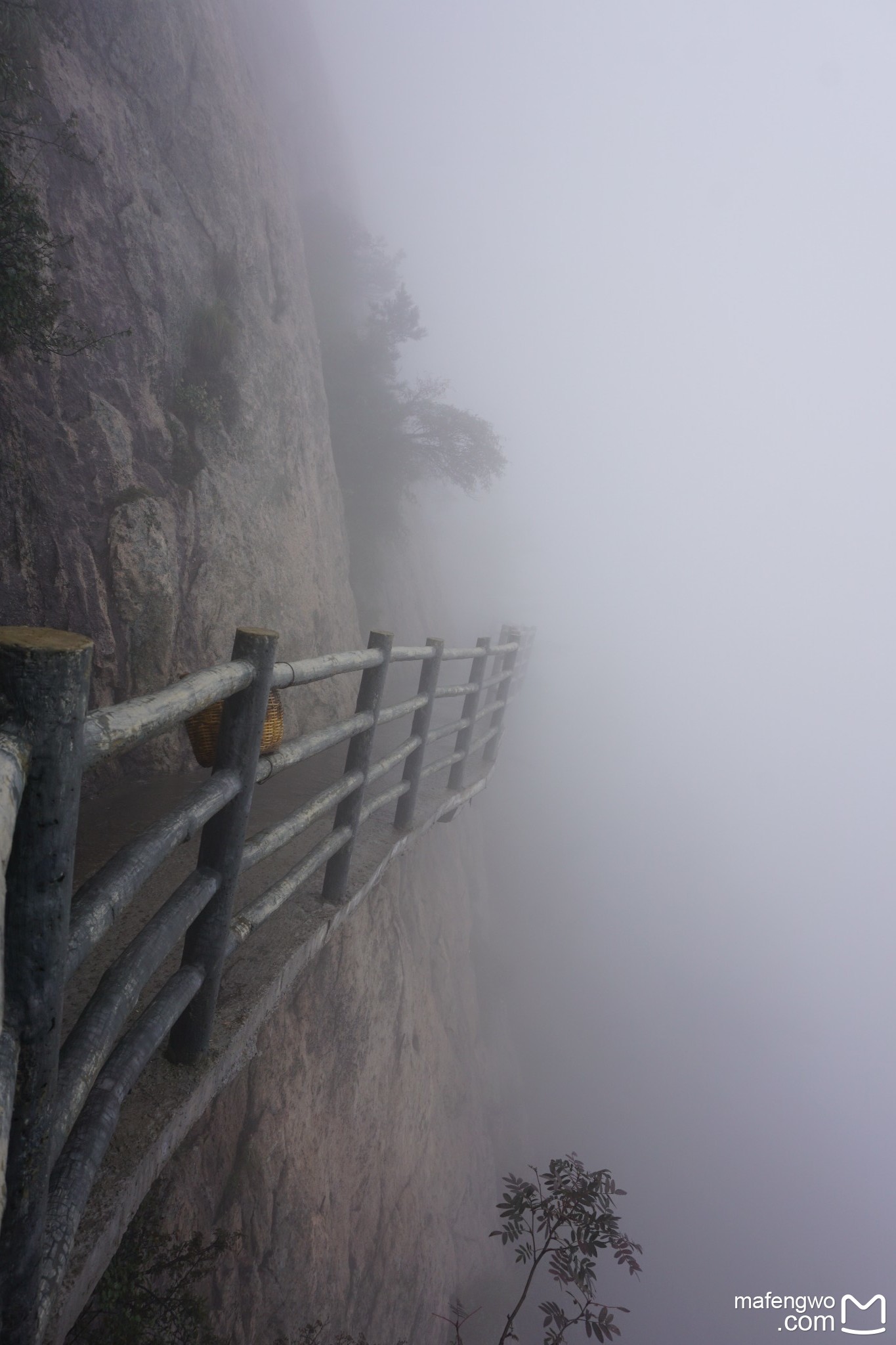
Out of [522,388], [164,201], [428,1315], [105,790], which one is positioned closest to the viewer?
[105,790]

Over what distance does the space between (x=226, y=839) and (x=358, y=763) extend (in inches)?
48.2

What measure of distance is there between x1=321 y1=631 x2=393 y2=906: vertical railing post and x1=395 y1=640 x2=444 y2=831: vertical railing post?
673 millimetres

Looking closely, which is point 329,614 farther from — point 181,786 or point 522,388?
point 522,388

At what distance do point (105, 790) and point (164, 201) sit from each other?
5748 millimetres

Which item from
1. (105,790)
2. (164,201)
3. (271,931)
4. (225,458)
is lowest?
(271,931)

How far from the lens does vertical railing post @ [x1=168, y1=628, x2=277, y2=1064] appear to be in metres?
1.61

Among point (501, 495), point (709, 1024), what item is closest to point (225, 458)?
point (501, 495)

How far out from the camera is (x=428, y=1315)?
6.41 m

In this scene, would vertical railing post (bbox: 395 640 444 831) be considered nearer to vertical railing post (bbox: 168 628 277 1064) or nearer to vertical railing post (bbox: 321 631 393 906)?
vertical railing post (bbox: 321 631 393 906)

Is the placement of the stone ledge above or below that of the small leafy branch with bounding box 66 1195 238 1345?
above

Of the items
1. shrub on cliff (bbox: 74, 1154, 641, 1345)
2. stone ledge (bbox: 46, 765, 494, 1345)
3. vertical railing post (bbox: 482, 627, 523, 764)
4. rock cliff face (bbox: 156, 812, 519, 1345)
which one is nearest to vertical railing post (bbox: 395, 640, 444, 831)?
stone ledge (bbox: 46, 765, 494, 1345)

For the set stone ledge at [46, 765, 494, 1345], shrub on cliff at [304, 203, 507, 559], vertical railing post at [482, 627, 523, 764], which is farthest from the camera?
shrub on cliff at [304, 203, 507, 559]

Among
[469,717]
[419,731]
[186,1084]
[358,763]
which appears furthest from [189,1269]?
[469,717]

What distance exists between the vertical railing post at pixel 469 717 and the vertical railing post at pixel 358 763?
1.95m
